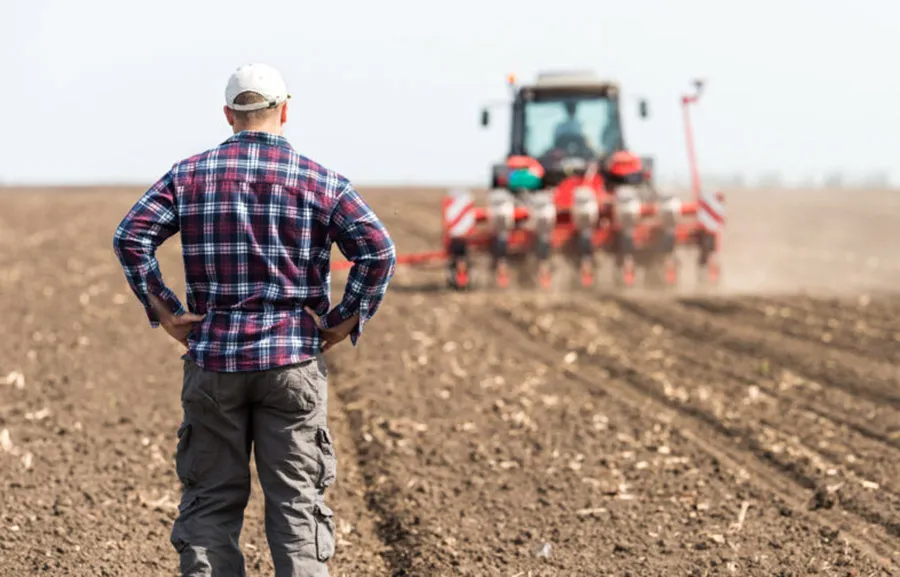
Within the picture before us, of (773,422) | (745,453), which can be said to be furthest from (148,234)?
(773,422)

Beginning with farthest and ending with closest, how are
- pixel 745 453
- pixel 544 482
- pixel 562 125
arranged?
pixel 562 125, pixel 745 453, pixel 544 482

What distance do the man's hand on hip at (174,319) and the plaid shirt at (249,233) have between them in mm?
39

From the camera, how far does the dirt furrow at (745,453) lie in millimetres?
5359

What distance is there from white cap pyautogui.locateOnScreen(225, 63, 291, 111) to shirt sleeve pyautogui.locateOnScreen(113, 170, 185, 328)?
0.30m

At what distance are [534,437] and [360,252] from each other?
370 cm

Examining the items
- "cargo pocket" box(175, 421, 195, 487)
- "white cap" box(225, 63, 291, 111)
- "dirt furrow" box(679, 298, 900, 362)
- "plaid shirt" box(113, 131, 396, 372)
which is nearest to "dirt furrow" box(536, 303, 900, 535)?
"dirt furrow" box(679, 298, 900, 362)

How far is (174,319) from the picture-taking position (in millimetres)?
3750

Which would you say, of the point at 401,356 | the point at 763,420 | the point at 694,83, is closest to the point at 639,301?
the point at 694,83

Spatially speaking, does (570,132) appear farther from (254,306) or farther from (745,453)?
(254,306)

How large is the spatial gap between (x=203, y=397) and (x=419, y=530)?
2126 millimetres

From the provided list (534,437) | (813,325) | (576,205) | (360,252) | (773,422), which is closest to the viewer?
(360,252)

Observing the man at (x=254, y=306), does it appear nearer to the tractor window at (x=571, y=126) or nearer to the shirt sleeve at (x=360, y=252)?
the shirt sleeve at (x=360, y=252)

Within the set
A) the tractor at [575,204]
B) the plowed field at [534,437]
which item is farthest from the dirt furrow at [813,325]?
the tractor at [575,204]

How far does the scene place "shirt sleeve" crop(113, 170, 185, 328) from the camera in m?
3.66
